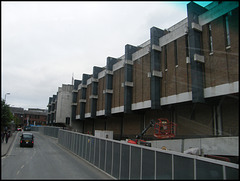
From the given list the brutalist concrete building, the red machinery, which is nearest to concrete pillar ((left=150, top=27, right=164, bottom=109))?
the brutalist concrete building

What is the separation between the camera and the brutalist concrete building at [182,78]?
12.3 metres

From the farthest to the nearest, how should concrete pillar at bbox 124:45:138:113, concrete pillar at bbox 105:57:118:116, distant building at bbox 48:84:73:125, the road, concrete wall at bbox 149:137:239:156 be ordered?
distant building at bbox 48:84:73:125 < concrete pillar at bbox 105:57:118:116 < concrete pillar at bbox 124:45:138:113 < concrete wall at bbox 149:137:239:156 < the road

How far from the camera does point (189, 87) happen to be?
19453mm

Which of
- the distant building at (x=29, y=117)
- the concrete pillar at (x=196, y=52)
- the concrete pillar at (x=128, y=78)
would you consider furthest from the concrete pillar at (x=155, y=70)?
the distant building at (x=29, y=117)

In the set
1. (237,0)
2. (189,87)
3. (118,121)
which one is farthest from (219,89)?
(118,121)

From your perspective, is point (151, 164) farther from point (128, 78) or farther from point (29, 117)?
point (29, 117)

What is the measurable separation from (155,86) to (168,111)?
3143mm

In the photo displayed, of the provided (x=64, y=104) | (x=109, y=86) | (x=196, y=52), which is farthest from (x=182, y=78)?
(x=64, y=104)

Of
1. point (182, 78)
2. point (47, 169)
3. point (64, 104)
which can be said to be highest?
point (182, 78)

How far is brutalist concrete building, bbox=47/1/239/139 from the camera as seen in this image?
12336 mm

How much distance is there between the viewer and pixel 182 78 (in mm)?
20578

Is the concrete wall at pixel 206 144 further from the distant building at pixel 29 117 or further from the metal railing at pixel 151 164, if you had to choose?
the distant building at pixel 29 117

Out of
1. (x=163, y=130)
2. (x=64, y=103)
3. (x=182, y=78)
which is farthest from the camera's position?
(x=64, y=103)

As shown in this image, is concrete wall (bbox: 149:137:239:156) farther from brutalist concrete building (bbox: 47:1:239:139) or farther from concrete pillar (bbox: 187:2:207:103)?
concrete pillar (bbox: 187:2:207:103)
